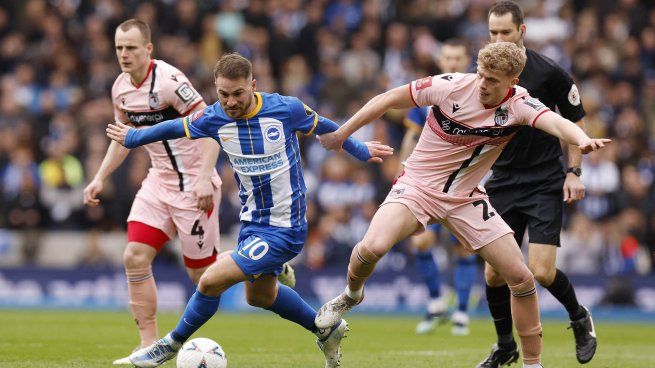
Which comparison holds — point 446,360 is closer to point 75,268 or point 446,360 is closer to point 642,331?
point 642,331

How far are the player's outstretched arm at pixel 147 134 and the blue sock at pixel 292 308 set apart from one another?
144 centimetres

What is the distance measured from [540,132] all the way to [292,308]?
2.57 metres

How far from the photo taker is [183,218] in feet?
32.5

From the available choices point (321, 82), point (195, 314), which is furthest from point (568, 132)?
point (321, 82)

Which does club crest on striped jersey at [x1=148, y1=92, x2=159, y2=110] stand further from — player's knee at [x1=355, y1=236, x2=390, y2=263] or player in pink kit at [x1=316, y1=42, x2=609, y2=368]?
player's knee at [x1=355, y1=236, x2=390, y2=263]

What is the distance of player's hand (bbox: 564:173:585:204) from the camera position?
9133 millimetres

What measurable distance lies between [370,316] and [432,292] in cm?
367

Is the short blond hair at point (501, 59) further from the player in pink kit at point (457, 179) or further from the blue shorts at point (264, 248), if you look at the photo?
the blue shorts at point (264, 248)

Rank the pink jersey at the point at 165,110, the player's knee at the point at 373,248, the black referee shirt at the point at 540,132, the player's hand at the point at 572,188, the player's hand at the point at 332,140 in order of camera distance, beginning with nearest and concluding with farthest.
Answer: the player's knee at the point at 373,248, the player's hand at the point at 332,140, the player's hand at the point at 572,188, the black referee shirt at the point at 540,132, the pink jersey at the point at 165,110

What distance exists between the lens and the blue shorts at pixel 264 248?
8.20 metres

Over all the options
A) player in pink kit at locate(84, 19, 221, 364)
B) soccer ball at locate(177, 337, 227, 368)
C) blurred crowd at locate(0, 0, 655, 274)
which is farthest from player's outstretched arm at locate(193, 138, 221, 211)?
blurred crowd at locate(0, 0, 655, 274)

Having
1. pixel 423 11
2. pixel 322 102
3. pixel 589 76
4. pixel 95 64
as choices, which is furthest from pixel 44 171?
pixel 589 76

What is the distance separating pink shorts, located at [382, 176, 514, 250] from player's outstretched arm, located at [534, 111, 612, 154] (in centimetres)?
81

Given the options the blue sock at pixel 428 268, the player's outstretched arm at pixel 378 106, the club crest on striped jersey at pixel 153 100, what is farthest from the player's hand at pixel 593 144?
the blue sock at pixel 428 268
